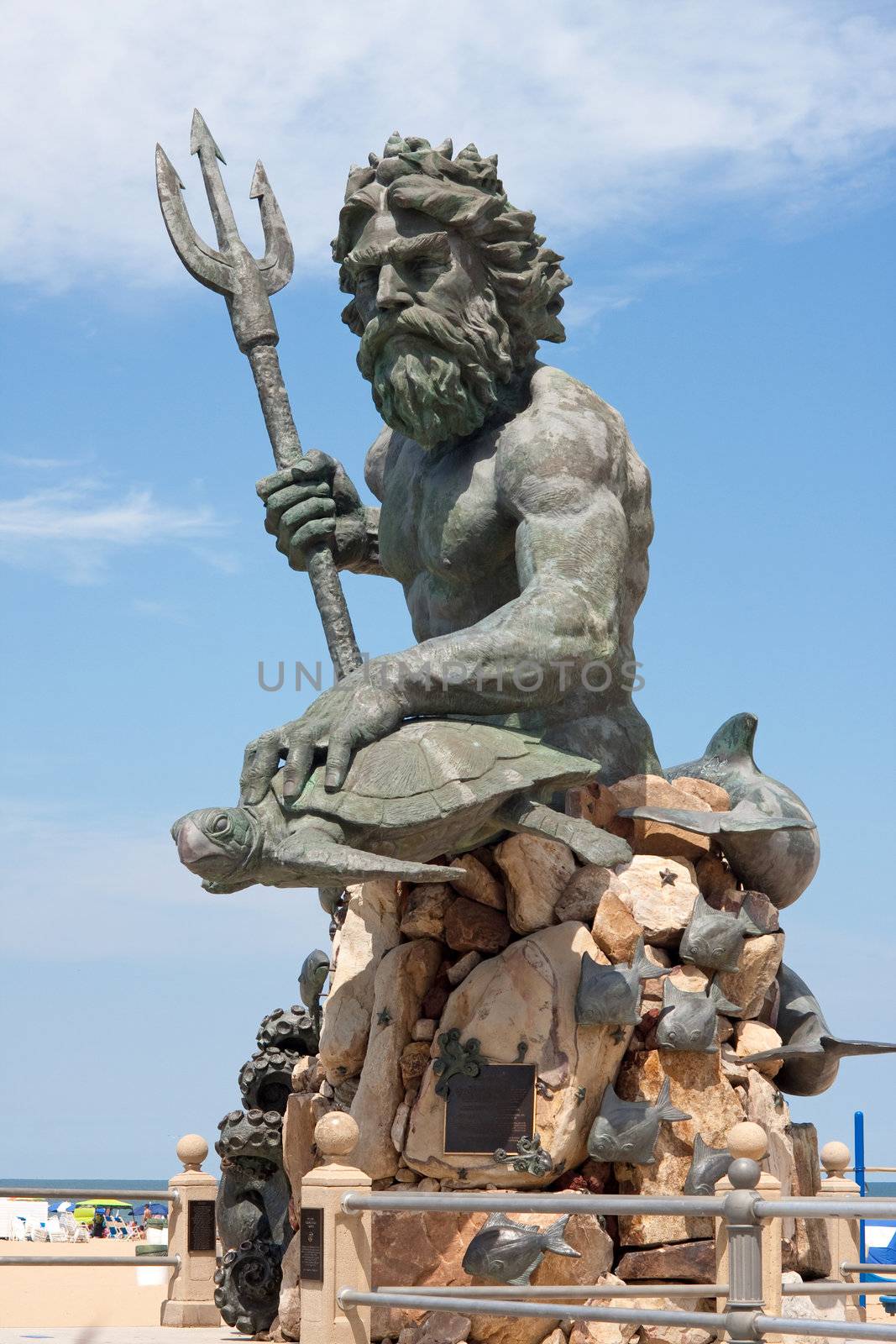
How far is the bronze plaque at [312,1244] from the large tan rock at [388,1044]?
2.04ft

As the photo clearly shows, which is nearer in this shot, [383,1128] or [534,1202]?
[534,1202]

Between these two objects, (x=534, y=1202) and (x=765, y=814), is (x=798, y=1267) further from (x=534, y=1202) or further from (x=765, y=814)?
(x=534, y=1202)

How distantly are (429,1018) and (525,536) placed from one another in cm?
173

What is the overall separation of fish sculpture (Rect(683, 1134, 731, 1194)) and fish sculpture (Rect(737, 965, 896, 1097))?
60cm

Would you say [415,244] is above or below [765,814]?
above

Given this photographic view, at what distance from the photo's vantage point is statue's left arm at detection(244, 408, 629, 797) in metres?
6.18

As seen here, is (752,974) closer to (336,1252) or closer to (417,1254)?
(417,1254)

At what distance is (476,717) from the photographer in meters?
6.39

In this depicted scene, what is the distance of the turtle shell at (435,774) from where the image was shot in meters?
5.97

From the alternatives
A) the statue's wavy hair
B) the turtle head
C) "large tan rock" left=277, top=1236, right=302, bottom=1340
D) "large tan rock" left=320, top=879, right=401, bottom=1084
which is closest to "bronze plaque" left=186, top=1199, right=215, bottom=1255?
"large tan rock" left=277, top=1236, right=302, bottom=1340

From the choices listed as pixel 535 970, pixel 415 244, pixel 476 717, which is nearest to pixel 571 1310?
pixel 535 970

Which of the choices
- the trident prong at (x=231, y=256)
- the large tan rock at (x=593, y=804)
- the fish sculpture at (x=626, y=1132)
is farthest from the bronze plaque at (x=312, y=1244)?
the trident prong at (x=231, y=256)

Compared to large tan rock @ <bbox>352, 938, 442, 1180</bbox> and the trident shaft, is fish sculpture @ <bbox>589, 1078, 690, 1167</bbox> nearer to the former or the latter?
large tan rock @ <bbox>352, 938, 442, 1180</bbox>

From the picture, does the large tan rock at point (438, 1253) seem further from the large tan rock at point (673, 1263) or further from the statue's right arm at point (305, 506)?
the statue's right arm at point (305, 506)
